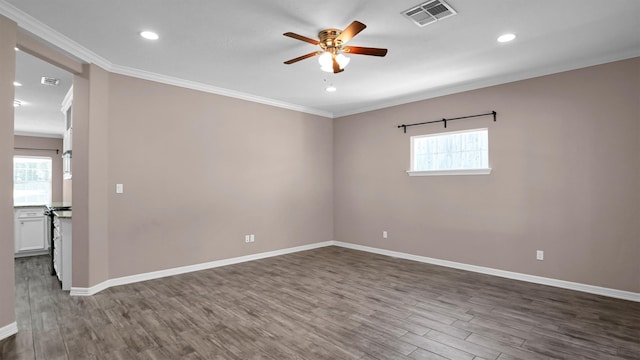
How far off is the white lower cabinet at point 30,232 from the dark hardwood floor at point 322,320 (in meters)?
2.17

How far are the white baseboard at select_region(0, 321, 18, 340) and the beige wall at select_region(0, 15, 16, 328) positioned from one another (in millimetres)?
29

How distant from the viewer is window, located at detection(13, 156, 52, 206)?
25.4ft

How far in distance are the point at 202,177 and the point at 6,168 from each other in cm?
228

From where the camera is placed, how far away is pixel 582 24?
2838mm

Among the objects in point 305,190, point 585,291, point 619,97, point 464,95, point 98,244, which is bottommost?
point 585,291

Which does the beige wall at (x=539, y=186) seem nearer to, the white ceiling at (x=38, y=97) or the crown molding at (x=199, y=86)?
the crown molding at (x=199, y=86)

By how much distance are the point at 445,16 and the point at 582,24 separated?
1290 mm

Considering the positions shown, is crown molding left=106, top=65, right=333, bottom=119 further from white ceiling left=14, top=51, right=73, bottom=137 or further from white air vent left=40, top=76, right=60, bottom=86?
white air vent left=40, top=76, right=60, bottom=86

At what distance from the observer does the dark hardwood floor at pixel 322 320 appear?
2.39m

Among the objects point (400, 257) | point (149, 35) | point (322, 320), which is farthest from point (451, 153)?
point (149, 35)

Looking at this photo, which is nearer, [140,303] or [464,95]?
[140,303]

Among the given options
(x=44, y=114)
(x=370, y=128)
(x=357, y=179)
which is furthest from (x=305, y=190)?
(x=44, y=114)

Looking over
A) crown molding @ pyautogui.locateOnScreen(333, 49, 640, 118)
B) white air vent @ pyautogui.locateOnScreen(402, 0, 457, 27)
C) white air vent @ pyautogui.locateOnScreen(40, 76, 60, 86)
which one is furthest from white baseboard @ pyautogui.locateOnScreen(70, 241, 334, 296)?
white air vent @ pyautogui.locateOnScreen(402, 0, 457, 27)

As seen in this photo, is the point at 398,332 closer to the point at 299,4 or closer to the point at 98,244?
the point at 299,4
